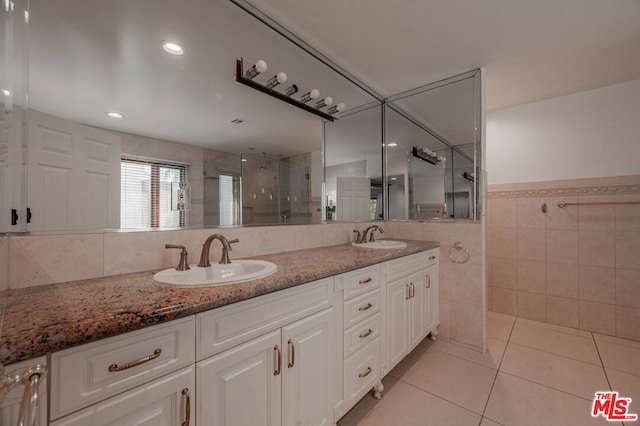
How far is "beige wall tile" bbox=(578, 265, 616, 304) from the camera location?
94.3 inches

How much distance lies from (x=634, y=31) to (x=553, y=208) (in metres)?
1.50

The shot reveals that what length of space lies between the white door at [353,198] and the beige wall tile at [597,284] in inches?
83.9

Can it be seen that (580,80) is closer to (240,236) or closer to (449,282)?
(449,282)

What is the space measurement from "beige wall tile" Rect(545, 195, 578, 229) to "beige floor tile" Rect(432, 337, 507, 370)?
1.32 m

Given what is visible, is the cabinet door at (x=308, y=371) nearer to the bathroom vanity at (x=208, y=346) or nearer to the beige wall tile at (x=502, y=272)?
the bathroom vanity at (x=208, y=346)

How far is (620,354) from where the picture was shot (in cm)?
208

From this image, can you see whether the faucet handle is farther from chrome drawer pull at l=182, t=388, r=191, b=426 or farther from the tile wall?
chrome drawer pull at l=182, t=388, r=191, b=426

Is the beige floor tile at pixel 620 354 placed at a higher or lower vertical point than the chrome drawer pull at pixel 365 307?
lower

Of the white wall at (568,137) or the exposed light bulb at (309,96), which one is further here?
the white wall at (568,137)

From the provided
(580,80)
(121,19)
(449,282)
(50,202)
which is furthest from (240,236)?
(580,80)

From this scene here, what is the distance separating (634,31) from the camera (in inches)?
69.1

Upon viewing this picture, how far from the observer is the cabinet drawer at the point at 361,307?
4.46 feet

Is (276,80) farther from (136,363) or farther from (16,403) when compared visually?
(16,403)

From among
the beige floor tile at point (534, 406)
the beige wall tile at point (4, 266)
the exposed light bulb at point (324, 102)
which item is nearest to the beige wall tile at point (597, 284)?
Result: the beige floor tile at point (534, 406)
